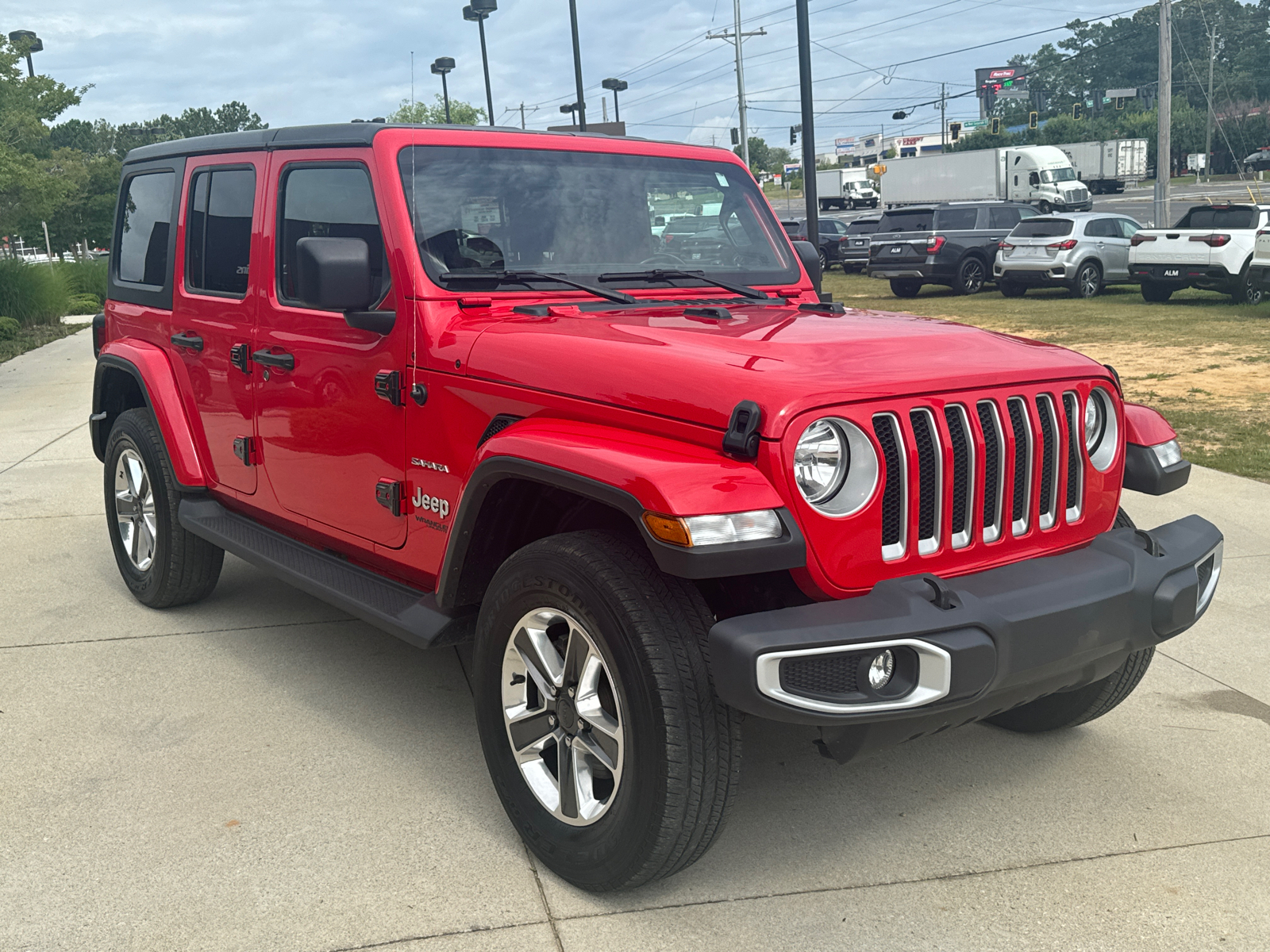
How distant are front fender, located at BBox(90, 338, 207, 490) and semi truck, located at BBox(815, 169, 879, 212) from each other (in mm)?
63063

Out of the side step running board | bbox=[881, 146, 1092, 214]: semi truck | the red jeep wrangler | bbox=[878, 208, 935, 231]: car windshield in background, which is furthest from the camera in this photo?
bbox=[881, 146, 1092, 214]: semi truck

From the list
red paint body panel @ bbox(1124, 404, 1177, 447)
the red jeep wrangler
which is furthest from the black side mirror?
red paint body panel @ bbox(1124, 404, 1177, 447)

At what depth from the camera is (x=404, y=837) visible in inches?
134

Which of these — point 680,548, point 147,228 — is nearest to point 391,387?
point 680,548

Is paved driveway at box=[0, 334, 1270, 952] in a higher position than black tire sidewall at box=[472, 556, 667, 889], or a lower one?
lower

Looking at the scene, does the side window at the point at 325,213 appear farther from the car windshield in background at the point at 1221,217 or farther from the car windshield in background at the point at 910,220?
the car windshield in background at the point at 910,220

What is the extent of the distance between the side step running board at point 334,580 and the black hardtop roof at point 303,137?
1.42 m

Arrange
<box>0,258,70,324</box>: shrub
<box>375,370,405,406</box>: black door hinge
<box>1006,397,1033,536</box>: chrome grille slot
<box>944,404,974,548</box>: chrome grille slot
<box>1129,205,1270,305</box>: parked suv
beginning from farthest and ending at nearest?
1. <box>0,258,70,324</box>: shrub
2. <box>1129,205,1270,305</box>: parked suv
3. <box>375,370,405,406</box>: black door hinge
4. <box>1006,397,1033,536</box>: chrome grille slot
5. <box>944,404,974,548</box>: chrome grille slot

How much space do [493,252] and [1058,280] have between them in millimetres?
19818

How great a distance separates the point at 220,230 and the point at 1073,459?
3326 millimetres

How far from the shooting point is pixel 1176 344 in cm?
1499

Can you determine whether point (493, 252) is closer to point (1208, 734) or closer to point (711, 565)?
point (711, 565)

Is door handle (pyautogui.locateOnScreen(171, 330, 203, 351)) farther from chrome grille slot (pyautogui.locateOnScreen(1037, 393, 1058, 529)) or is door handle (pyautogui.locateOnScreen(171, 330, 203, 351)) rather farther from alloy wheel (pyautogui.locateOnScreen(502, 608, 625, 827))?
chrome grille slot (pyautogui.locateOnScreen(1037, 393, 1058, 529))

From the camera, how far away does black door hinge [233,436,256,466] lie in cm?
457
